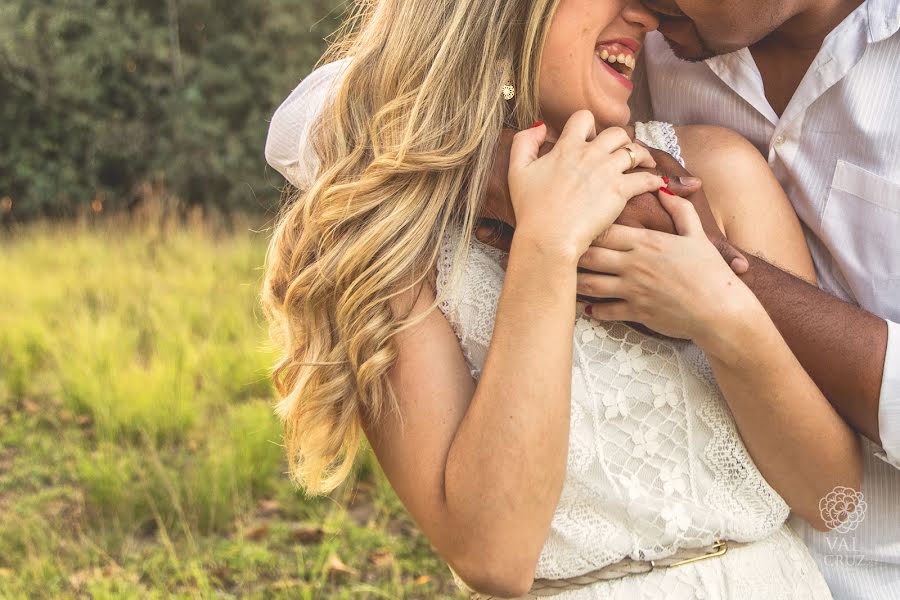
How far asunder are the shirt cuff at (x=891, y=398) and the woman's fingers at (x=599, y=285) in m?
0.52

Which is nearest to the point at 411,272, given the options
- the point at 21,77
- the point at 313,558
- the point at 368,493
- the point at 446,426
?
the point at 446,426

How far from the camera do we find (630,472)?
1938 millimetres

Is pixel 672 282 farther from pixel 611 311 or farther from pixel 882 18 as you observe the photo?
pixel 882 18

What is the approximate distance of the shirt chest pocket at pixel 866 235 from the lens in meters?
2.09

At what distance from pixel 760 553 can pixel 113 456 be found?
2.91 m

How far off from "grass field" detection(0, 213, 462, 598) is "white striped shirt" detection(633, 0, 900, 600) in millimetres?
1529

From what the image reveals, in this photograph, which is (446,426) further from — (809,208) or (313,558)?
(313,558)

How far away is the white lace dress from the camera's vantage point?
1917 mm

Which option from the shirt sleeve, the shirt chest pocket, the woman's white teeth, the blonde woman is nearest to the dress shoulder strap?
the blonde woman

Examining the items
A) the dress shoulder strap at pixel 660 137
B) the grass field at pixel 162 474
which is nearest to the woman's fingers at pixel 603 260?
the dress shoulder strap at pixel 660 137

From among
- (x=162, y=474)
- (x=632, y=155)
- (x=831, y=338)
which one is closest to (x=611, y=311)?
(x=632, y=155)

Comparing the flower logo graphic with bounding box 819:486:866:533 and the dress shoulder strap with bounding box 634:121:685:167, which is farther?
the dress shoulder strap with bounding box 634:121:685:167

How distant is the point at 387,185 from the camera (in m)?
2.06

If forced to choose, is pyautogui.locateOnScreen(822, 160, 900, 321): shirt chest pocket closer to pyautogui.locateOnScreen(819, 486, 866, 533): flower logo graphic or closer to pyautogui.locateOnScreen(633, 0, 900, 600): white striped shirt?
pyautogui.locateOnScreen(633, 0, 900, 600): white striped shirt
